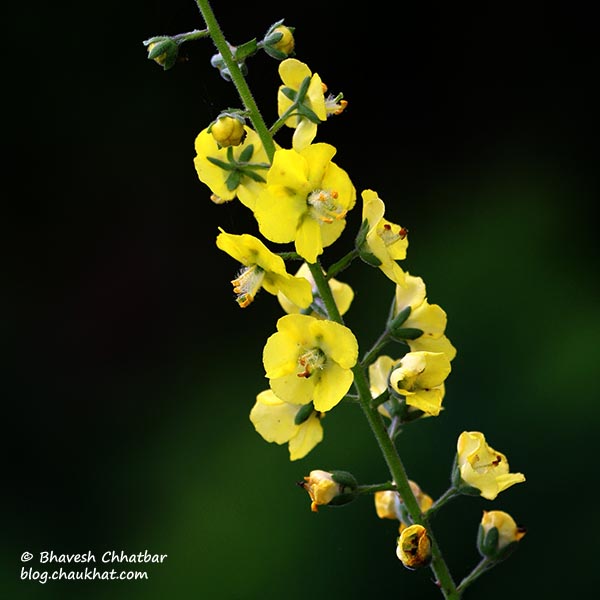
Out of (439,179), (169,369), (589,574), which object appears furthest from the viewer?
(439,179)

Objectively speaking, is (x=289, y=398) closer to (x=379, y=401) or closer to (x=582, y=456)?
(x=379, y=401)

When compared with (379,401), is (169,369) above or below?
above

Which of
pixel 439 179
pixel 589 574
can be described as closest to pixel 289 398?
pixel 589 574

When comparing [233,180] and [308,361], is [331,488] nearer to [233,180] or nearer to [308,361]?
[308,361]

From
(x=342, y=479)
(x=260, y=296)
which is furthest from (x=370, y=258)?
(x=260, y=296)

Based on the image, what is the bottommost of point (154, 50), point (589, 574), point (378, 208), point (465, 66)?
point (589, 574)

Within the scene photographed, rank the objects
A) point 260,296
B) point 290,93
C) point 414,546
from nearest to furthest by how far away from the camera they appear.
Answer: point 414,546 → point 290,93 → point 260,296

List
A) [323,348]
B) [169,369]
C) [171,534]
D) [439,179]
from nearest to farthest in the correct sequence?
[323,348]
[171,534]
[169,369]
[439,179]
